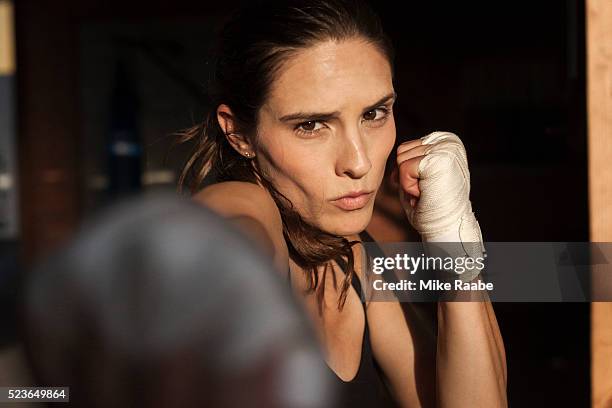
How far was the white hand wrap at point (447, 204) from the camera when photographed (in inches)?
53.1

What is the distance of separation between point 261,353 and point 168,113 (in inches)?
37.2

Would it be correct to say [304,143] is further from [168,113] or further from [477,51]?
[477,51]

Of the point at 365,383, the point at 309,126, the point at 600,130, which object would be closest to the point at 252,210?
the point at 309,126

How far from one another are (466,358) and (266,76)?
29.3 inches

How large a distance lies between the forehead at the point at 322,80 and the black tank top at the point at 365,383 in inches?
12.8

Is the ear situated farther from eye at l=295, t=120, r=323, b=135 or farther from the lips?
the lips

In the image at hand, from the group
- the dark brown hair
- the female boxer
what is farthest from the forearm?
the dark brown hair

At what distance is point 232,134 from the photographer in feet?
4.66

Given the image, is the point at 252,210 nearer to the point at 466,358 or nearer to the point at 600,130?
the point at 466,358

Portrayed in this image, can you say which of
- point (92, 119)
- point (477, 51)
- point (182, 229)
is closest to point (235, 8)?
point (92, 119)

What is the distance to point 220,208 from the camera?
1.01 m

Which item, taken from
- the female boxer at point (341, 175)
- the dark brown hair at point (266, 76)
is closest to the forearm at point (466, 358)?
the female boxer at point (341, 175)

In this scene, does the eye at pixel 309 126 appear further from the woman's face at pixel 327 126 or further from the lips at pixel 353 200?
the lips at pixel 353 200

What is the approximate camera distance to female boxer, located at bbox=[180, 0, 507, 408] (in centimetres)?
135
